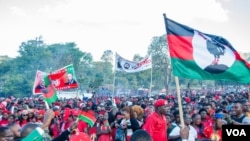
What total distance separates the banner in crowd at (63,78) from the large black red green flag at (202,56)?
633cm

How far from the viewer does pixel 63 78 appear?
12.2 meters

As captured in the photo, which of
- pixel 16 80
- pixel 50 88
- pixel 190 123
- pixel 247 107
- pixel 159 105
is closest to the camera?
pixel 159 105

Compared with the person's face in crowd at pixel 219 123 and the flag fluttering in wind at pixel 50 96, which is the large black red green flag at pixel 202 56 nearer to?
the person's face in crowd at pixel 219 123

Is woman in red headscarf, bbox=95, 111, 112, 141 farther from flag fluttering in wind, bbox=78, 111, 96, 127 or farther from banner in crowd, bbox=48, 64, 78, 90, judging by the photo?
banner in crowd, bbox=48, 64, 78, 90

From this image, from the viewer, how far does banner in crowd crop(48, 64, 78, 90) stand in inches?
470

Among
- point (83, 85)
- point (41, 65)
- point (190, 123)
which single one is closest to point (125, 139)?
point (190, 123)

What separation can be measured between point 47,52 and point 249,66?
67.0m

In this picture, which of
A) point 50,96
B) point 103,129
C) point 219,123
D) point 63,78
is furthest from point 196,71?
point 63,78

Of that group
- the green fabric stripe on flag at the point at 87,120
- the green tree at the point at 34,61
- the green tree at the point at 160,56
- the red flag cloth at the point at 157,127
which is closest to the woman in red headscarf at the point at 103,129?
the green fabric stripe on flag at the point at 87,120

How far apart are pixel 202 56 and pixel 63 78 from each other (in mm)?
6855

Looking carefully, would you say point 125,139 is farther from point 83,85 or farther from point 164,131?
point 83,85

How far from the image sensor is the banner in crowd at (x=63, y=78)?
1194cm

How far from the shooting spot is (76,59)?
68250 millimetres

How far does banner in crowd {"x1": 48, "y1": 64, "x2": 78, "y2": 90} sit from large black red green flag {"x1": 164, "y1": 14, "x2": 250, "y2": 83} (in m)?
Result: 6.33
